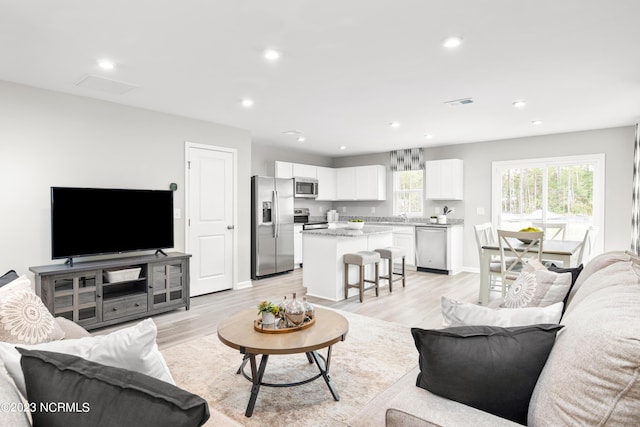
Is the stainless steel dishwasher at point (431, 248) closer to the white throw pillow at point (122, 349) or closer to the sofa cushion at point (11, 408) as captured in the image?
the white throw pillow at point (122, 349)

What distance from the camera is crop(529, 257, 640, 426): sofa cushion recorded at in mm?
906

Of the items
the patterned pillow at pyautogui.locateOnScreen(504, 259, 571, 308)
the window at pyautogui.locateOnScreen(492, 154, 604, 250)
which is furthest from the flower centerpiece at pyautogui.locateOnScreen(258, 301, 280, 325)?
the window at pyautogui.locateOnScreen(492, 154, 604, 250)

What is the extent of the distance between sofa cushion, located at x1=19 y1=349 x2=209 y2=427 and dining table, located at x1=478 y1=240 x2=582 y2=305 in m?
4.18

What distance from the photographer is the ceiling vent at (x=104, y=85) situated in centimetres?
328

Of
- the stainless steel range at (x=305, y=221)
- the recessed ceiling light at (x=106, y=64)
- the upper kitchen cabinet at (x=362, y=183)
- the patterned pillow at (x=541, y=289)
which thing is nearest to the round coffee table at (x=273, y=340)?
the patterned pillow at (x=541, y=289)

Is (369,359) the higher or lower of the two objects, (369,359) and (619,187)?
the lower

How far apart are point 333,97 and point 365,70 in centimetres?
81

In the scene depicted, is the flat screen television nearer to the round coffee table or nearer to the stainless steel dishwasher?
the round coffee table

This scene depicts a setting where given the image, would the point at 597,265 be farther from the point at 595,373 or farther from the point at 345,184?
the point at 345,184

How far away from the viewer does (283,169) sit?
7.15 metres

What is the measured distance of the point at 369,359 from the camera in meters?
2.89

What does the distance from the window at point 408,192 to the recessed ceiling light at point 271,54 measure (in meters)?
5.15

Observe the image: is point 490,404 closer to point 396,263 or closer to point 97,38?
point 97,38

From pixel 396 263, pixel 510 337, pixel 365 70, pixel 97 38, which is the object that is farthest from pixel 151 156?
pixel 396 263
